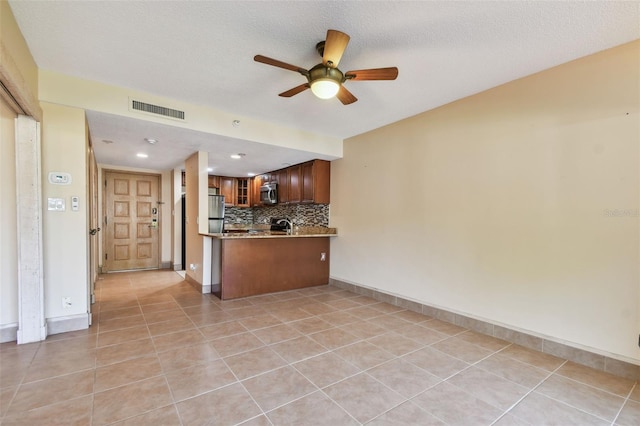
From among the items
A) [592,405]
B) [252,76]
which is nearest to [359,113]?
[252,76]

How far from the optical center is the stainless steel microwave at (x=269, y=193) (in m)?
6.19

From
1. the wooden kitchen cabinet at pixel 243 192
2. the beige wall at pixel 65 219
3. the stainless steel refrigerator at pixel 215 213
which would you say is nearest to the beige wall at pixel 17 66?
the beige wall at pixel 65 219

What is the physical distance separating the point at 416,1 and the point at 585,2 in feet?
Result: 3.45

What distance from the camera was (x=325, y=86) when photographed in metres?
2.26

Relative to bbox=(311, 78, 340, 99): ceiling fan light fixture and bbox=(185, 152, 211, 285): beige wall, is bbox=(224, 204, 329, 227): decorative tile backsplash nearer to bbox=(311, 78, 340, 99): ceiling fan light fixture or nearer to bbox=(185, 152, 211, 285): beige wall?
bbox=(185, 152, 211, 285): beige wall

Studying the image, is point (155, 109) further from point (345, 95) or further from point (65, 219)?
point (345, 95)

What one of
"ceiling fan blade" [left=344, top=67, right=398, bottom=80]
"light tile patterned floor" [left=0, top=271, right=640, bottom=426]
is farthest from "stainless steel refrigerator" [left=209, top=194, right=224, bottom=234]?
"ceiling fan blade" [left=344, top=67, right=398, bottom=80]

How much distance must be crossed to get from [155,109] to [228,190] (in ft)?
13.5

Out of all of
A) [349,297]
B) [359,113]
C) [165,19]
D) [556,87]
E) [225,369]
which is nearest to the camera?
[165,19]

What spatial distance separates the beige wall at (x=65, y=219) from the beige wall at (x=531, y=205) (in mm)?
3542

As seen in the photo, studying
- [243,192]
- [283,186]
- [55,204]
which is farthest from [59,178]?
[243,192]

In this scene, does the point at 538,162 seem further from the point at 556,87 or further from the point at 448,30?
the point at 448,30

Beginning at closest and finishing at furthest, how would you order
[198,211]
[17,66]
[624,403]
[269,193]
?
[624,403], [17,66], [198,211], [269,193]

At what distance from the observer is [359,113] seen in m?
3.65
